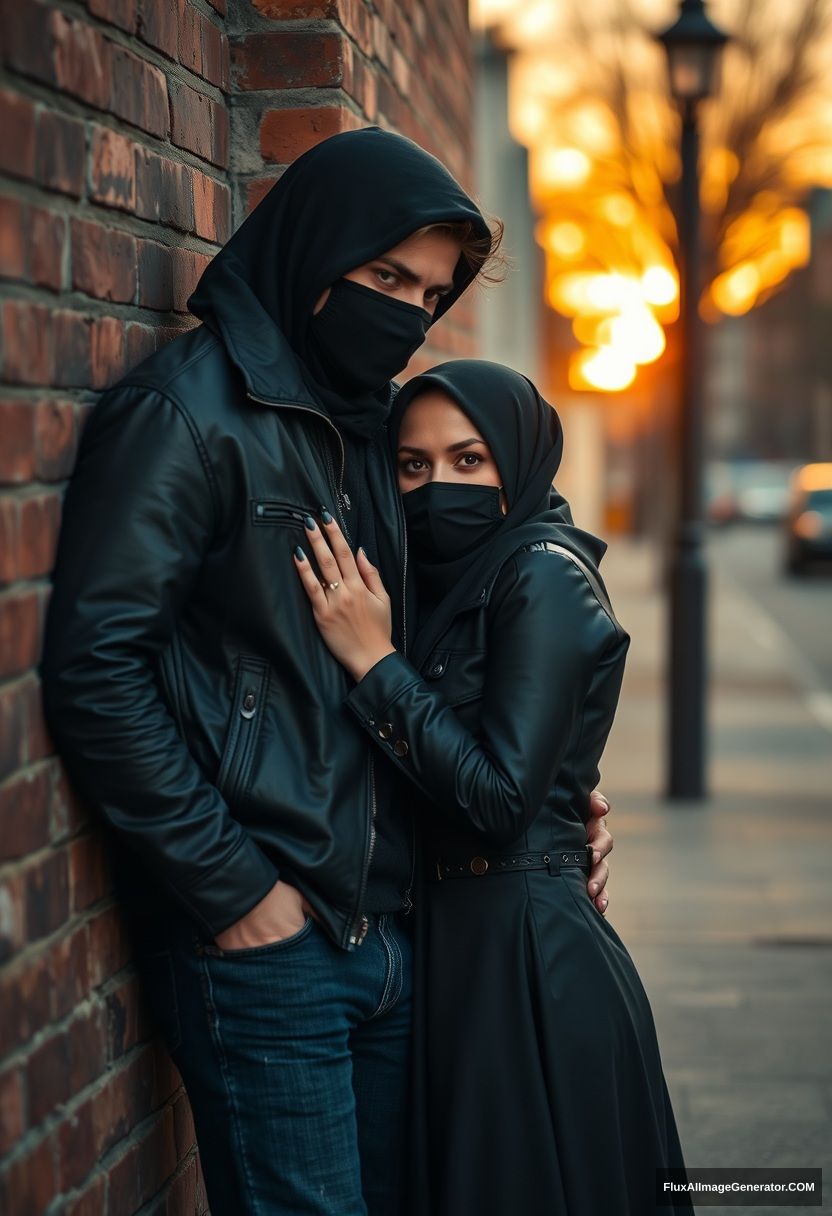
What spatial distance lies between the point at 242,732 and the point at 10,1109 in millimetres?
562

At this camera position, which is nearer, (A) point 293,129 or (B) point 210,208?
(B) point 210,208

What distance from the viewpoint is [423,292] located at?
2361mm

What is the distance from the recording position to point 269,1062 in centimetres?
219

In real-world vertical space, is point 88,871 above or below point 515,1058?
above

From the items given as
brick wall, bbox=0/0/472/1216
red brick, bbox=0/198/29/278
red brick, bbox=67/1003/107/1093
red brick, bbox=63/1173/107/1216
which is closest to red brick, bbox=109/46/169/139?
brick wall, bbox=0/0/472/1216

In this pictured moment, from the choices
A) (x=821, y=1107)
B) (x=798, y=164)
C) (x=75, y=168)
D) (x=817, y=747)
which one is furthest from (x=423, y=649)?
(x=798, y=164)

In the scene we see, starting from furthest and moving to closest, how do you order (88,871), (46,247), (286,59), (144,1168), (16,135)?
(286,59), (144,1168), (88,871), (46,247), (16,135)

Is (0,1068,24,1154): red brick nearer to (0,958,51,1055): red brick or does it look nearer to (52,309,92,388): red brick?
(0,958,51,1055): red brick

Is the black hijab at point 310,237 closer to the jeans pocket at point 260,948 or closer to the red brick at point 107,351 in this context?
the red brick at point 107,351

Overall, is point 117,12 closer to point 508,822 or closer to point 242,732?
point 242,732

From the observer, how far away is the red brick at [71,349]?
2.01 meters

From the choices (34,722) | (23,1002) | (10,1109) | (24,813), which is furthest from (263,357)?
(10,1109)

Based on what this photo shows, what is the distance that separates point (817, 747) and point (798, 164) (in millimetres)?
19073

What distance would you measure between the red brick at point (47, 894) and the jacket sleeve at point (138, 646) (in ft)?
0.32
